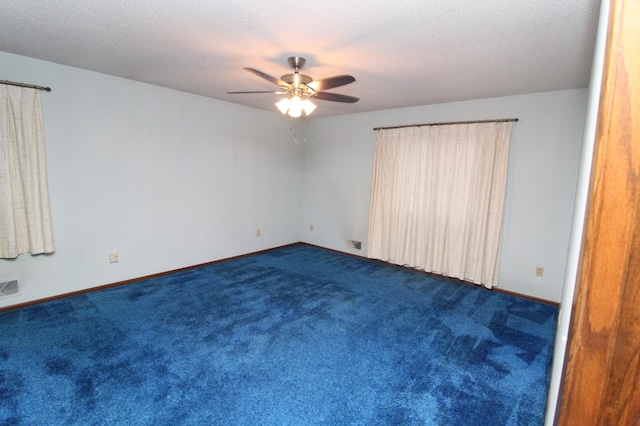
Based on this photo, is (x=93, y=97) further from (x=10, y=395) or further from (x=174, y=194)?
(x=10, y=395)

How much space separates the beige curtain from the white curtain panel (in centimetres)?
396

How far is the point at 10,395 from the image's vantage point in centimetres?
185

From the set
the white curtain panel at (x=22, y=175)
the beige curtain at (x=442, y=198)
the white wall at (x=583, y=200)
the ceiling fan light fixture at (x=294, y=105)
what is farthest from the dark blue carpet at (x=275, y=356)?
the ceiling fan light fixture at (x=294, y=105)

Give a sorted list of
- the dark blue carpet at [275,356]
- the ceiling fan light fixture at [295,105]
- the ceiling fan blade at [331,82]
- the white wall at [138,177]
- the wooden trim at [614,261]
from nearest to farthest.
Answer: the wooden trim at [614,261], the dark blue carpet at [275,356], the ceiling fan blade at [331,82], the ceiling fan light fixture at [295,105], the white wall at [138,177]

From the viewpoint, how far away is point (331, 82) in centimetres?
235

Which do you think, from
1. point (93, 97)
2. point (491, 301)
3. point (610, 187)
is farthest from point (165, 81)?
point (491, 301)

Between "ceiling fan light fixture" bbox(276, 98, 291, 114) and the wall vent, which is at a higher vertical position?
"ceiling fan light fixture" bbox(276, 98, 291, 114)

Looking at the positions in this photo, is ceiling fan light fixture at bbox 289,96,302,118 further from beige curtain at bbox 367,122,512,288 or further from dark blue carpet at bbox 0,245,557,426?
beige curtain at bbox 367,122,512,288

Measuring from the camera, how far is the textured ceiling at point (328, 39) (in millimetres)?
1826

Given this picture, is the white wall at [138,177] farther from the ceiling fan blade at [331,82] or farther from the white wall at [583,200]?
the white wall at [583,200]

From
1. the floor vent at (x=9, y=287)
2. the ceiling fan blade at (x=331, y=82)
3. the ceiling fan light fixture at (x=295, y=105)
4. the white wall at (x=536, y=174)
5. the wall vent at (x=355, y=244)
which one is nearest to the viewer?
the ceiling fan blade at (x=331, y=82)

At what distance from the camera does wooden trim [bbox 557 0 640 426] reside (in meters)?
0.37

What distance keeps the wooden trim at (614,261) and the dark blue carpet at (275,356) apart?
1.64 meters

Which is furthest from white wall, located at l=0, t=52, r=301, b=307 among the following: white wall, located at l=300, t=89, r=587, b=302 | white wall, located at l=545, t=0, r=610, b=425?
white wall, located at l=545, t=0, r=610, b=425
